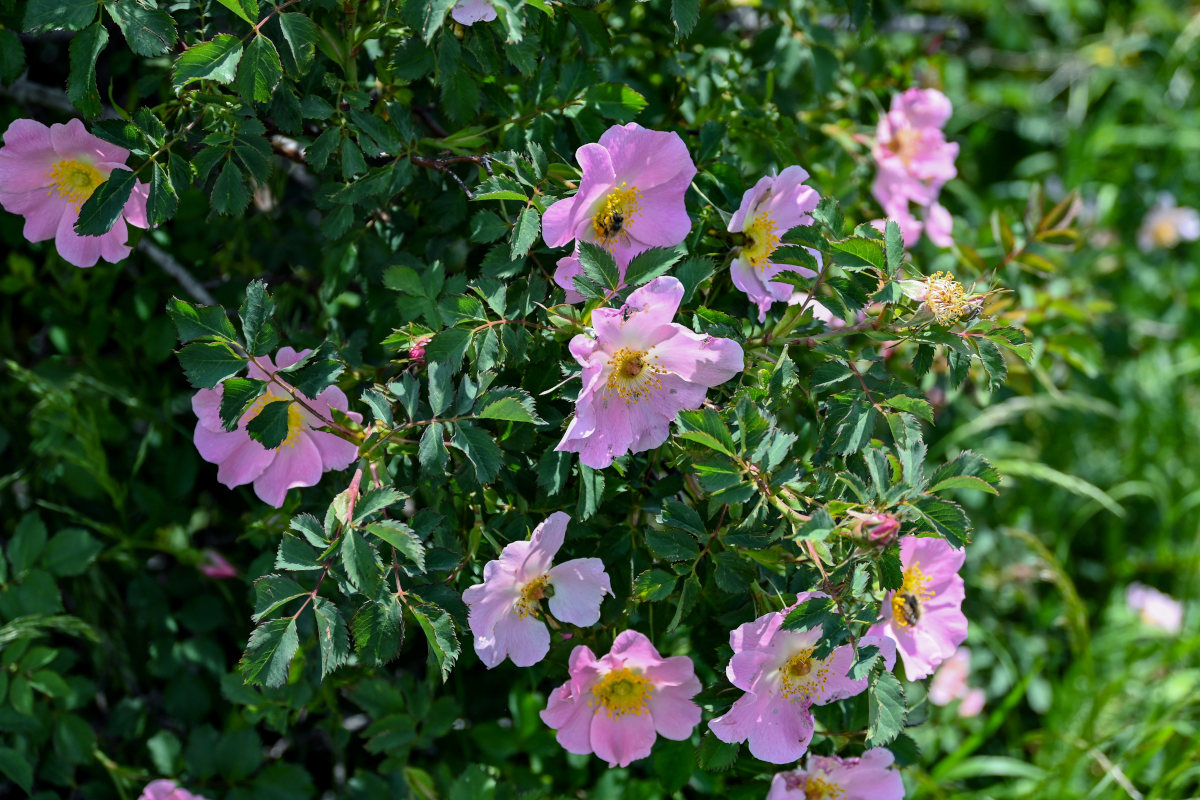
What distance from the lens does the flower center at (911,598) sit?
3.90 ft

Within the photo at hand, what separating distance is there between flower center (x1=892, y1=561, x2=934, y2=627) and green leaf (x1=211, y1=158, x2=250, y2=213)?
94cm

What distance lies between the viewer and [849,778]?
1.23 m

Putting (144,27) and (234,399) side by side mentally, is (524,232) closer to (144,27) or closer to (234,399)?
(234,399)

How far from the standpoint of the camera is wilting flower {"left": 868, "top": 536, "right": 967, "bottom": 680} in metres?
1.19

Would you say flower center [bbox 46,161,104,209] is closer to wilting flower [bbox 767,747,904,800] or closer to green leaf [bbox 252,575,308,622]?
green leaf [bbox 252,575,308,622]

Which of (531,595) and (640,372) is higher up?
(640,372)

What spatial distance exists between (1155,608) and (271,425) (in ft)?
7.10

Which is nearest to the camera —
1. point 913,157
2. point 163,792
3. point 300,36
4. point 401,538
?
point 401,538

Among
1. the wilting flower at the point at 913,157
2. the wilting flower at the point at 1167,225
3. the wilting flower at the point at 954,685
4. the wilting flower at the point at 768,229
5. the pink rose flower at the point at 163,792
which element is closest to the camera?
the wilting flower at the point at 768,229

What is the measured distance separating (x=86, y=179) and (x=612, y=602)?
916 millimetres

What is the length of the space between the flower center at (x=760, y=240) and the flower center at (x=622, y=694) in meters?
0.56

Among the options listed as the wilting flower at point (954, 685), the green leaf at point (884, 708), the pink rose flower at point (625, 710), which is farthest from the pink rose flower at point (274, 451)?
the wilting flower at point (954, 685)

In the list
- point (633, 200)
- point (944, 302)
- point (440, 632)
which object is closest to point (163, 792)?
point (440, 632)

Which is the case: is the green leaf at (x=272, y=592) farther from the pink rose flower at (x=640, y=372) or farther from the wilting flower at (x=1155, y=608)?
the wilting flower at (x=1155, y=608)
